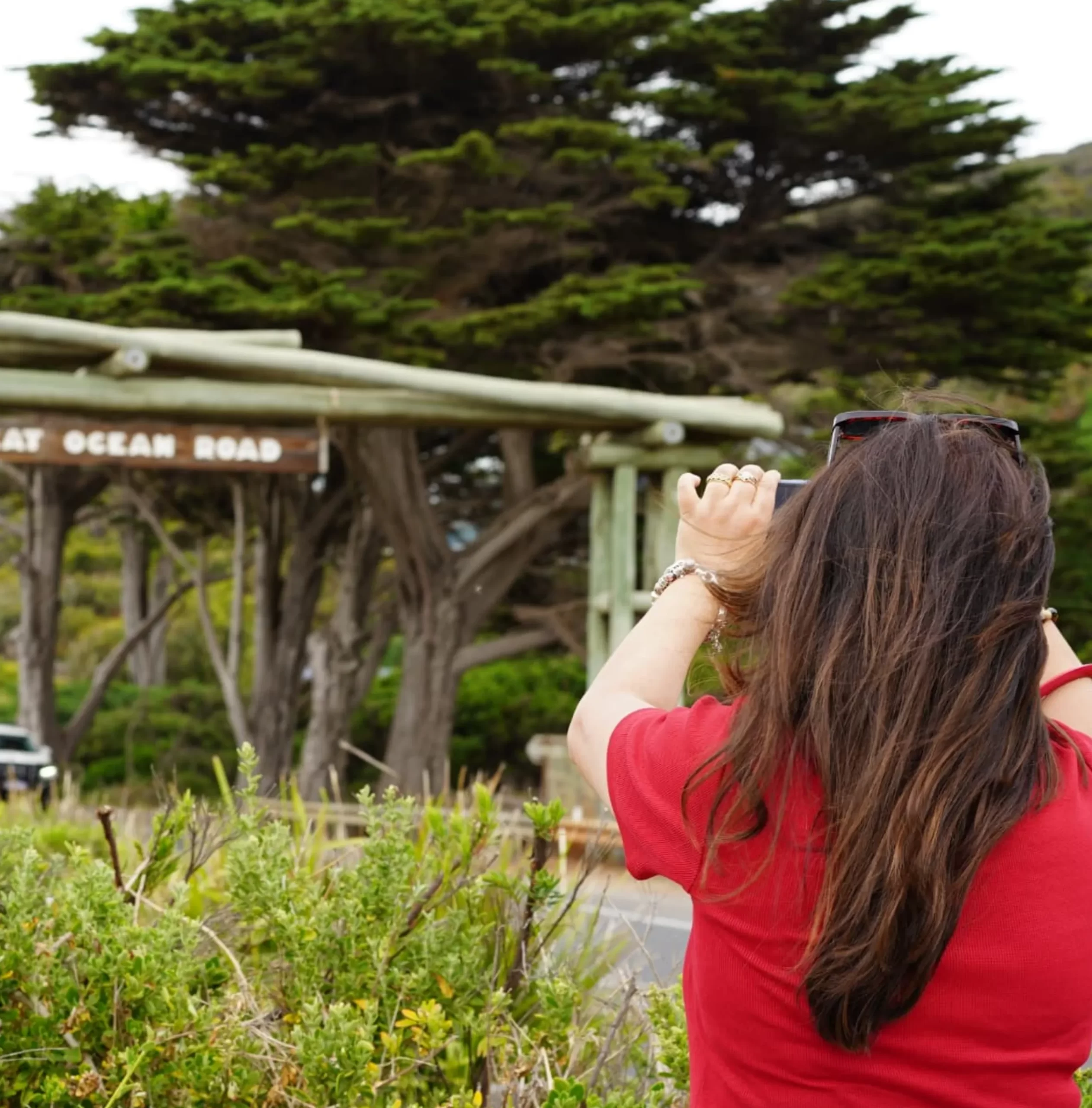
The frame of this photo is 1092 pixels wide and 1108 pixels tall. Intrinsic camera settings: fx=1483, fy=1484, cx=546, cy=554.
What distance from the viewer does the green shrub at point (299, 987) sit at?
2277mm

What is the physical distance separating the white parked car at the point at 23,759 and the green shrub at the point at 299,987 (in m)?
11.6

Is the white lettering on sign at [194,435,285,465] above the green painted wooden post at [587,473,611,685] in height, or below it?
above

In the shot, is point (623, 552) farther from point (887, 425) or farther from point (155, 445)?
point (887, 425)

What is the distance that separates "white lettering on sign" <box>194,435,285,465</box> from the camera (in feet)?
26.3

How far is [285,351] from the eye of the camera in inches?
320

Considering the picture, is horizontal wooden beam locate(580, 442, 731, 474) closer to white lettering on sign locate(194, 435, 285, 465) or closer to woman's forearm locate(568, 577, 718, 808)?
white lettering on sign locate(194, 435, 285, 465)

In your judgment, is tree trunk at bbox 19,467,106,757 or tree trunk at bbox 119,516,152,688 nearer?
tree trunk at bbox 19,467,106,757

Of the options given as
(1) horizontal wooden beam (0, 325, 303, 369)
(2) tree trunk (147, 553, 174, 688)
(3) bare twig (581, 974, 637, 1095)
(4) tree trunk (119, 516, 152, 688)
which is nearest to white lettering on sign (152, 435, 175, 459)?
(1) horizontal wooden beam (0, 325, 303, 369)

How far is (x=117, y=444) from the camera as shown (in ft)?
26.1

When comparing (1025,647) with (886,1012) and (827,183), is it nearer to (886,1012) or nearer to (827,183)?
(886,1012)

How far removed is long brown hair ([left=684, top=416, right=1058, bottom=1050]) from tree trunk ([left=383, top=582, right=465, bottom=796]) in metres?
13.7

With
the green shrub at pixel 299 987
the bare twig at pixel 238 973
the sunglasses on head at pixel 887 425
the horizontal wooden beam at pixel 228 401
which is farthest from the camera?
the horizontal wooden beam at pixel 228 401

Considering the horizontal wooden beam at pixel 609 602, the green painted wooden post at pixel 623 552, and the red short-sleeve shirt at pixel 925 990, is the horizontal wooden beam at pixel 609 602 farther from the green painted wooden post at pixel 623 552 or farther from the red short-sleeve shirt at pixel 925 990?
the red short-sleeve shirt at pixel 925 990

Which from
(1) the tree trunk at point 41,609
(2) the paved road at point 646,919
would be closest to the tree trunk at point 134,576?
(1) the tree trunk at point 41,609
